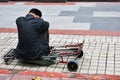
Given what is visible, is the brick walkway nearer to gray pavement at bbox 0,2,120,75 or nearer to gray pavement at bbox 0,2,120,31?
gray pavement at bbox 0,2,120,75

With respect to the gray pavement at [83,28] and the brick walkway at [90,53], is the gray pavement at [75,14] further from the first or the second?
the brick walkway at [90,53]

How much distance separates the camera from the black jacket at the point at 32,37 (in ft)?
21.4

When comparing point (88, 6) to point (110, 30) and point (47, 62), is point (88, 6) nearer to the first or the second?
point (110, 30)

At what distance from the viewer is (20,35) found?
261 inches

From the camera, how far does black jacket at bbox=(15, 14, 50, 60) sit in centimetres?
653

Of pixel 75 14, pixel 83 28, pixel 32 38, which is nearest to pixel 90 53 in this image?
pixel 32 38

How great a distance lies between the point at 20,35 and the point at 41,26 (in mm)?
503

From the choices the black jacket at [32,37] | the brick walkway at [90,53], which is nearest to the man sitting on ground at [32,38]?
the black jacket at [32,37]

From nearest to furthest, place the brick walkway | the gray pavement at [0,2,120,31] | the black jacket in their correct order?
the brick walkway → the black jacket → the gray pavement at [0,2,120,31]

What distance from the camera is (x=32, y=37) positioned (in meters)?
6.54

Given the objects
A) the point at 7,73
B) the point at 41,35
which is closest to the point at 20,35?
the point at 41,35

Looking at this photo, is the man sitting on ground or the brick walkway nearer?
the brick walkway

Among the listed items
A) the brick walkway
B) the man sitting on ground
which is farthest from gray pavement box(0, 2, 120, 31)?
the man sitting on ground

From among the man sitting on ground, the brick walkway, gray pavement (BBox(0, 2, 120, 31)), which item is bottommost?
gray pavement (BBox(0, 2, 120, 31))
